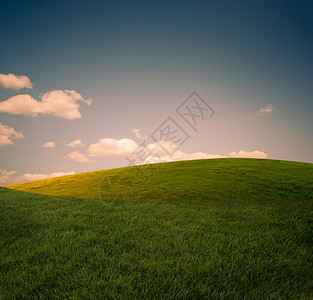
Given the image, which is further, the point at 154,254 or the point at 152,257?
the point at 154,254

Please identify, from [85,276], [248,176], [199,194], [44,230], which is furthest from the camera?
[248,176]

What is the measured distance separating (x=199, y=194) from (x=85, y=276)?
368 inches

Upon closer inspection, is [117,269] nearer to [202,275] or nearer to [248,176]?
[202,275]

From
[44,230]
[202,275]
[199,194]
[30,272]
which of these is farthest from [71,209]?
[199,194]

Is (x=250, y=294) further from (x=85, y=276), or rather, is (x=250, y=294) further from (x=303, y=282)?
(x=85, y=276)

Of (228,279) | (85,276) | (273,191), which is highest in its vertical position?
(85,276)

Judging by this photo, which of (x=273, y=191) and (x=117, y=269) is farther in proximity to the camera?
(x=273, y=191)

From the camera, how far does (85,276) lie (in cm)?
273

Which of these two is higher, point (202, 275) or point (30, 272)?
point (30, 272)

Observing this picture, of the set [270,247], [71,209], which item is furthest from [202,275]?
[71,209]

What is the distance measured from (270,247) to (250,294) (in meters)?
1.79

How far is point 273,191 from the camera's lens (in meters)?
12.6

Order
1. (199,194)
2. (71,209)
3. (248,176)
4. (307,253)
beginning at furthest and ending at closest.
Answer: (248,176) → (199,194) → (71,209) → (307,253)

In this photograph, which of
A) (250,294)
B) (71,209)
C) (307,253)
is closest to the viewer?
(250,294)
